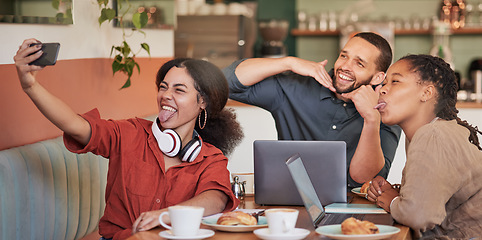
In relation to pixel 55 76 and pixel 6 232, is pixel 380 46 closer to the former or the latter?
pixel 55 76

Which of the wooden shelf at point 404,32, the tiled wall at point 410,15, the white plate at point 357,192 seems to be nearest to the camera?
the white plate at point 357,192

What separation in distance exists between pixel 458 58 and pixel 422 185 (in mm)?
6026

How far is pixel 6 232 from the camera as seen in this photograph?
1.99m

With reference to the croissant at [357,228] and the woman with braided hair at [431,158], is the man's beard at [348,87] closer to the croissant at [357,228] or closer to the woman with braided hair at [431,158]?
the woman with braided hair at [431,158]

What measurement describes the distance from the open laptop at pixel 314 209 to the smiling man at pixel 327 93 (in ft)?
1.54

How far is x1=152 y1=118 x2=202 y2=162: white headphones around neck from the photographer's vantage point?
1894mm

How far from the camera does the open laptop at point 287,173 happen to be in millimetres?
1946

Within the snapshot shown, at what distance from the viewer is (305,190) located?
1654 mm

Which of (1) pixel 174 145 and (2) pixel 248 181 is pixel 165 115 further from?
(2) pixel 248 181

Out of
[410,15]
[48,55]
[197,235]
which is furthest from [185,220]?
[410,15]

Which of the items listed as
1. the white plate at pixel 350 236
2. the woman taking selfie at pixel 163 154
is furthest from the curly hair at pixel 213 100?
the white plate at pixel 350 236

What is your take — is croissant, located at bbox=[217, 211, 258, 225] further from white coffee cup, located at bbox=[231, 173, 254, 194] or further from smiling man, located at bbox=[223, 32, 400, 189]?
smiling man, located at bbox=[223, 32, 400, 189]

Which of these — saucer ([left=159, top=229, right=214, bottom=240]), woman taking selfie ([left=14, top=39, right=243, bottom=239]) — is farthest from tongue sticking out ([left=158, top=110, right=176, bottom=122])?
saucer ([left=159, top=229, right=214, bottom=240])

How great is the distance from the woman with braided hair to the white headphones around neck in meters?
0.58
